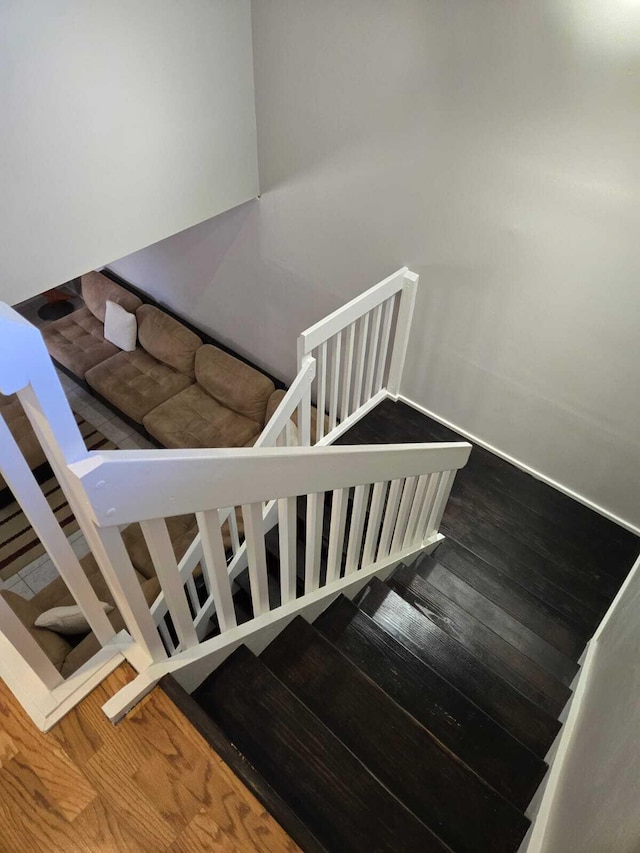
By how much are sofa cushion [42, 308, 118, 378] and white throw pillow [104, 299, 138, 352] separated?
144 millimetres

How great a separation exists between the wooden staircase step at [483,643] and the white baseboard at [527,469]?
96 cm

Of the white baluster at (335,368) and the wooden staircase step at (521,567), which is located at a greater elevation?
the white baluster at (335,368)

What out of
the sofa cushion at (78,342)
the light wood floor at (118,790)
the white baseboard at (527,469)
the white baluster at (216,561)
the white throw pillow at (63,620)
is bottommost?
the sofa cushion at (78,342)

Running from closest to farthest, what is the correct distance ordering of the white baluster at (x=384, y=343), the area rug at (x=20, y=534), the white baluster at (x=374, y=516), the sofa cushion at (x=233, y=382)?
1. the white baluster at (x=374, y=516)
2. the white baluster at (x=384, y=343)
3. the area rug at (x=20, y=534)
4. the sofa cushion at (x=233, y=382)

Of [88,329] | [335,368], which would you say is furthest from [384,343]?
[88,329]

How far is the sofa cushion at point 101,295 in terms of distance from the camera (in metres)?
4.94

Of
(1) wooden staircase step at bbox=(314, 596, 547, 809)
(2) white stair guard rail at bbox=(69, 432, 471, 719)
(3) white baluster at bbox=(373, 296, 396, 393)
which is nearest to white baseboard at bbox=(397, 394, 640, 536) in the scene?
(3) white baluster at bbox=(373, 296, 396, 393)

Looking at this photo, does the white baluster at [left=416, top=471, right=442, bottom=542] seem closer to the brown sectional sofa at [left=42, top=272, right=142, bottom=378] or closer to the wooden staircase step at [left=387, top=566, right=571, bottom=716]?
the wooden staircase step at [left=387, top=566, right=571, bottom=716]

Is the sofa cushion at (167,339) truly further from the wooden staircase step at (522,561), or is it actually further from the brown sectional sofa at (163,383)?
the wooden staircase step at (522,561)

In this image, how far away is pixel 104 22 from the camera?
2.21m

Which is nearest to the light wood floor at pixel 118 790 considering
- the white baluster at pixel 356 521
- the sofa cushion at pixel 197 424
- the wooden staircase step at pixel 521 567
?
the white baluster at pixel 356 521

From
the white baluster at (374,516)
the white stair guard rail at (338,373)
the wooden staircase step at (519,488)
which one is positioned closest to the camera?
the white baluster at (374,516)

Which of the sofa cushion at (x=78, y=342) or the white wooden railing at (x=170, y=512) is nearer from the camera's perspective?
the white wooden railing at (x=170, y=512)

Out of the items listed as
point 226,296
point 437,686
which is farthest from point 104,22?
point 437,686
